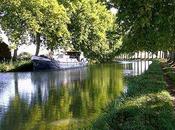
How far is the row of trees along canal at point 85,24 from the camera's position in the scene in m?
15.4

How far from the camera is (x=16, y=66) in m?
66.9

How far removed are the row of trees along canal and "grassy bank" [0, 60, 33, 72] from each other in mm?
2869

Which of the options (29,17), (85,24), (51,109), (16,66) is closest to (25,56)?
(85,24)

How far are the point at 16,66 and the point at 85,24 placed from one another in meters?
21.3

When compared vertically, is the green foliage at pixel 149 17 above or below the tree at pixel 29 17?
below

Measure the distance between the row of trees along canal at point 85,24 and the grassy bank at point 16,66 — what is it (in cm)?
287

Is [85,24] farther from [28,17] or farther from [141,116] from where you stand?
[141,116]

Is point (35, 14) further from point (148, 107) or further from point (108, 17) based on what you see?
point (148, 107)

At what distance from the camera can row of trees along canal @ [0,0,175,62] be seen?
15.4 m

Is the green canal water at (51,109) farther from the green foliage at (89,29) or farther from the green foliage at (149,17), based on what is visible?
the green foliage at (89,29)

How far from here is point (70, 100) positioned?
1032 inches

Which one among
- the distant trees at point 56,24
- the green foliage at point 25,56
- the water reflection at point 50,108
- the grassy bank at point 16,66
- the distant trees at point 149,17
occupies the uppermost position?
the distant trees at point 56,24

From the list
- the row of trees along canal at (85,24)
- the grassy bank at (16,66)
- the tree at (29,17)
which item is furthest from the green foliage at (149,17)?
the tree at (29,17)

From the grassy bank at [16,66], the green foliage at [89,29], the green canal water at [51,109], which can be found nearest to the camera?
the green canal water at [51,109]
